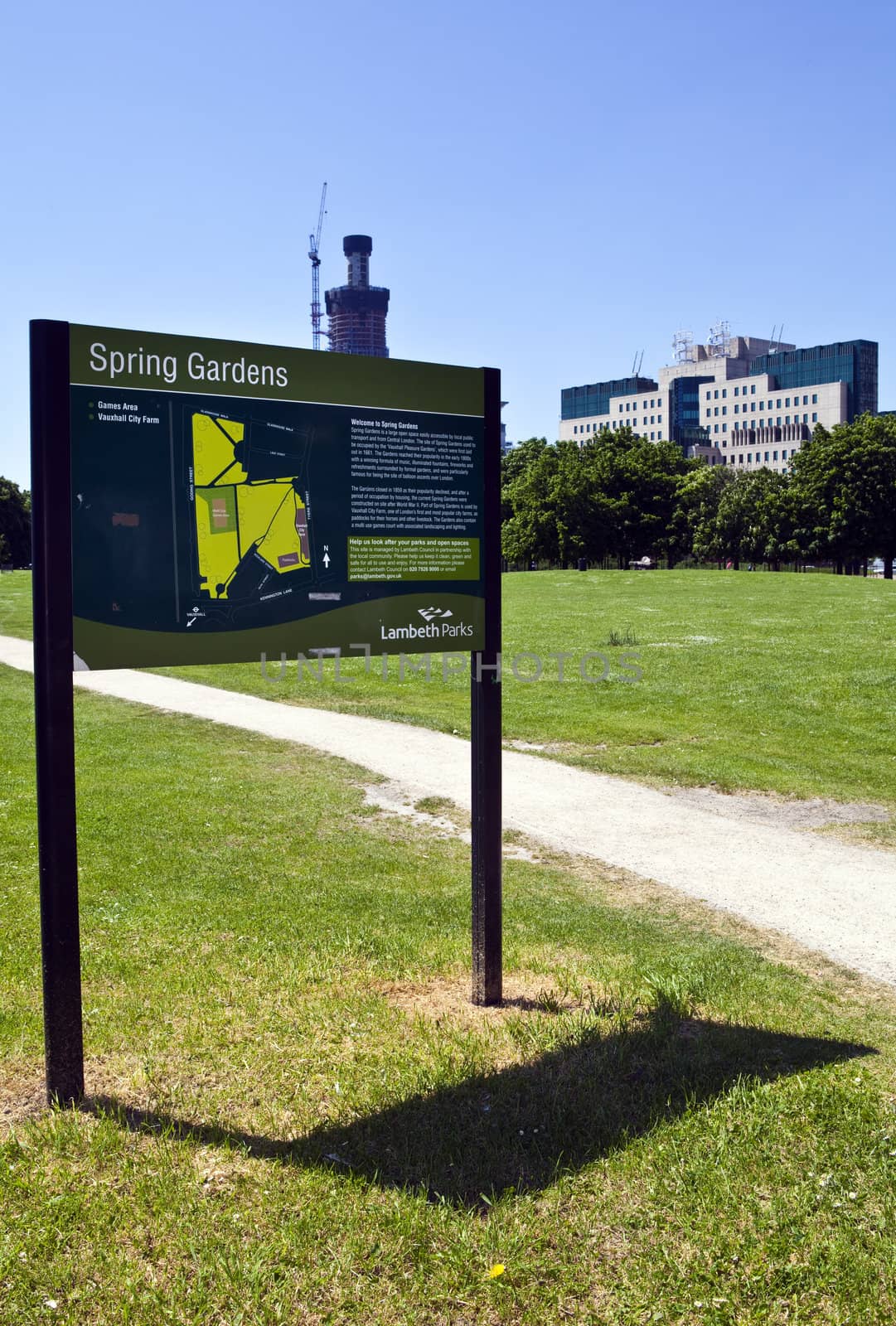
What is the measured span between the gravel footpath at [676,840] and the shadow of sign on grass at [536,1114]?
1.65 m

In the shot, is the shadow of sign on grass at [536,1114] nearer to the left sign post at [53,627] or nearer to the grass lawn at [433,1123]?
the grass lawn at [433,1123]

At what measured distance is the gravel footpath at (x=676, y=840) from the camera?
23.3 feet

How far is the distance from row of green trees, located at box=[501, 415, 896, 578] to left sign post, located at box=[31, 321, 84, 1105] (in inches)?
2235

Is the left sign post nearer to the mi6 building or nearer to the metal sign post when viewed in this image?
the metal sign post

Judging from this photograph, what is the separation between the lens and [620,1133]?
13.9 feet

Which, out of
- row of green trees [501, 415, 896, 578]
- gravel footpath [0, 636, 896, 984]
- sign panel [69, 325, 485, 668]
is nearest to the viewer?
sign panel [69, 325, 485, 668]

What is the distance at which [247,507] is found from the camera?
471 cm

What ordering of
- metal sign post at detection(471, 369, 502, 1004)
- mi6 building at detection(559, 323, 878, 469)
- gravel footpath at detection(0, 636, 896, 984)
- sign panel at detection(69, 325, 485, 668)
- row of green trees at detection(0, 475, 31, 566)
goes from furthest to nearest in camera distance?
mi6 building at detection(559, 323, 878, 469) < row of green trees at detection(0, 475, 31, 566) < gravel footpath at detection(0, 636, 896, 984) < metal sign post at detection(471, 369, 502, 1004) < sign panel at detection(69, 325, 485, 668)

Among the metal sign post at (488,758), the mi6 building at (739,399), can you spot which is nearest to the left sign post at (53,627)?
the metal sign post at (488,758)

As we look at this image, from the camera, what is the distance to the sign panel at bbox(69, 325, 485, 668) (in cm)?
439

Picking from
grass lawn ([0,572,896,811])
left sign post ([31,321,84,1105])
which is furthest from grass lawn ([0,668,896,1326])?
grass lawn ([0,572,896,811])

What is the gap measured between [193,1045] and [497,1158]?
161 centimetres

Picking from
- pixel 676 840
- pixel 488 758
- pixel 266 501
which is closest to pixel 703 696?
pixel 676 840

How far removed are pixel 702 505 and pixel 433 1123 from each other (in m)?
68.3
